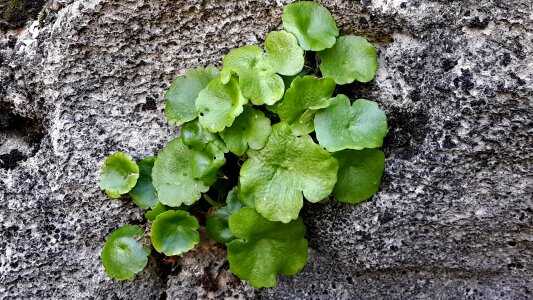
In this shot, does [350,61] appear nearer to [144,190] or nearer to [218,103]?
[218,103]

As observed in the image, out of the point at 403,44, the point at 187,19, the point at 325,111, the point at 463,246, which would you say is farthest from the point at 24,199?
the point at 463,246

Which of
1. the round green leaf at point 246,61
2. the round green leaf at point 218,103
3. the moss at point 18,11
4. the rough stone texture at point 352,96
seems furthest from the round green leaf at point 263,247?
the moss at point 18,11

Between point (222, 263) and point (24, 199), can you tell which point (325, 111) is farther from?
point (24, 199)

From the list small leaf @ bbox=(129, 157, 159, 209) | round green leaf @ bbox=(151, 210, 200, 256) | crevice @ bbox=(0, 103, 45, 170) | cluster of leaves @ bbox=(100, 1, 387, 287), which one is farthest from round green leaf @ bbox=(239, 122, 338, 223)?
crevice @ bbox=(0, 103, 45, 170)

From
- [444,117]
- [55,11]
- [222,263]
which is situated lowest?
[222,263]

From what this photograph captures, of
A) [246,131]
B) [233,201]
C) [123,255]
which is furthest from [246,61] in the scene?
[123,255]

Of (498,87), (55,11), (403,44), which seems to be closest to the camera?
(498,87)

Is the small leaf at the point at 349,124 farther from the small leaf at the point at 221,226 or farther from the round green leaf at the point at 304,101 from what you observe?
the small leaf at the point at 221,226

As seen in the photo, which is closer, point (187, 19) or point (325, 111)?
point (325, 111)
